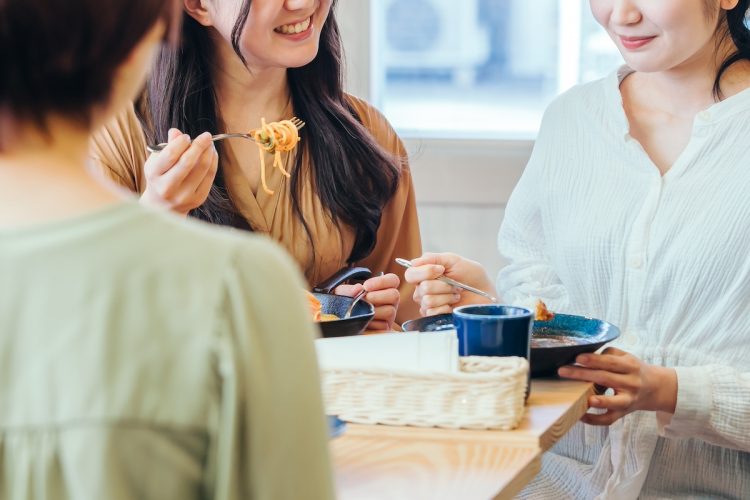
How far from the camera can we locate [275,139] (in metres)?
1.87

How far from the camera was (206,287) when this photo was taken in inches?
26.1

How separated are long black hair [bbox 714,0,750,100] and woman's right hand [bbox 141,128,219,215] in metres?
0.89

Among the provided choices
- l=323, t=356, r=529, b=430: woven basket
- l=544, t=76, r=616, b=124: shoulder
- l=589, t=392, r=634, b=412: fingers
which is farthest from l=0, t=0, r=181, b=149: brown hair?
l=544, t=76, r=616, b=124: shoulder

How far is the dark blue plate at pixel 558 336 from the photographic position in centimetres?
139

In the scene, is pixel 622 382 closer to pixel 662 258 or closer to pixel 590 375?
pixel 590 375

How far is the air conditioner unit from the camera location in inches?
134

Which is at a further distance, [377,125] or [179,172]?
[377,125]

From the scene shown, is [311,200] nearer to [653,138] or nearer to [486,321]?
[653,138]

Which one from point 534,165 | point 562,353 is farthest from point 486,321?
point 534,165

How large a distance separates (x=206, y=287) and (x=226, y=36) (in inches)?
54.4

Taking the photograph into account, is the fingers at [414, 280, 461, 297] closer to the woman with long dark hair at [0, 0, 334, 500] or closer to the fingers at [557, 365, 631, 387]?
the fingers at [557, 365, 631, 387]

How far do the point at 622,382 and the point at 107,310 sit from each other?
996mm

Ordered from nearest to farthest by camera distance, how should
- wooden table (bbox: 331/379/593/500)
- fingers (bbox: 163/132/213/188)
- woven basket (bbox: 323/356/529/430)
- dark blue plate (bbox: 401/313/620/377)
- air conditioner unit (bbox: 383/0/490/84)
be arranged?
wooden table (bbox: 331/379/593/500)
woven basket (bbox: 323/356/529/430)
dark blue plate (bbox: 401/313/620/377)
fingers (bbox: 163/132/213/188)
air conditioner unit (bbox: 383/0/490/84)

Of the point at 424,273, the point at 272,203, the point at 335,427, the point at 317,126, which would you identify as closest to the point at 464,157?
the point at 317,126
